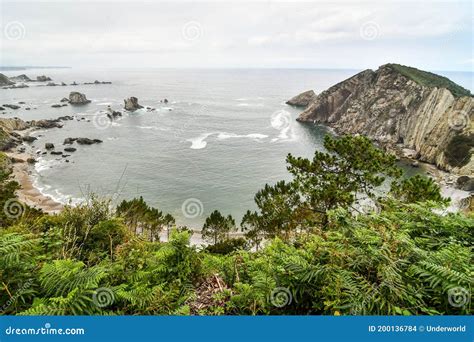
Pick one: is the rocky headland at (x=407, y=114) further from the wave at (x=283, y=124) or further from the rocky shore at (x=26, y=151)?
the rocky shore at (x=26, y=151)

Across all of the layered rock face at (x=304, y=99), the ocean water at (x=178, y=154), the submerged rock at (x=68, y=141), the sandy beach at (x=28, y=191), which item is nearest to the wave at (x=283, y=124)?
the ocean water at (x=178, y=154)

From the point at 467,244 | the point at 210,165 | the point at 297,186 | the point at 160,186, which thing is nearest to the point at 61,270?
the point at 467,244

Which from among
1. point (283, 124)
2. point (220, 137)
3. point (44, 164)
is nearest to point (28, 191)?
point (44, 164)

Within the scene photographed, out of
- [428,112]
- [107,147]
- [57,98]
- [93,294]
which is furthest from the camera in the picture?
[57,98]

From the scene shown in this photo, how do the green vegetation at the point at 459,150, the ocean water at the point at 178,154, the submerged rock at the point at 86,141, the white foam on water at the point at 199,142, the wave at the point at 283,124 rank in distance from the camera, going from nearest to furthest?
the ocean water at the point at 178,154 < the green vegetation at the point at 459,150 < the white foam on water at the point at 199,142 < the submerged rock at the point at 86,141 < the wave at the point at 283,124

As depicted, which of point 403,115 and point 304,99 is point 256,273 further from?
point 304,99

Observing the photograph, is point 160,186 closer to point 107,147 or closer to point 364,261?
point 107,147
